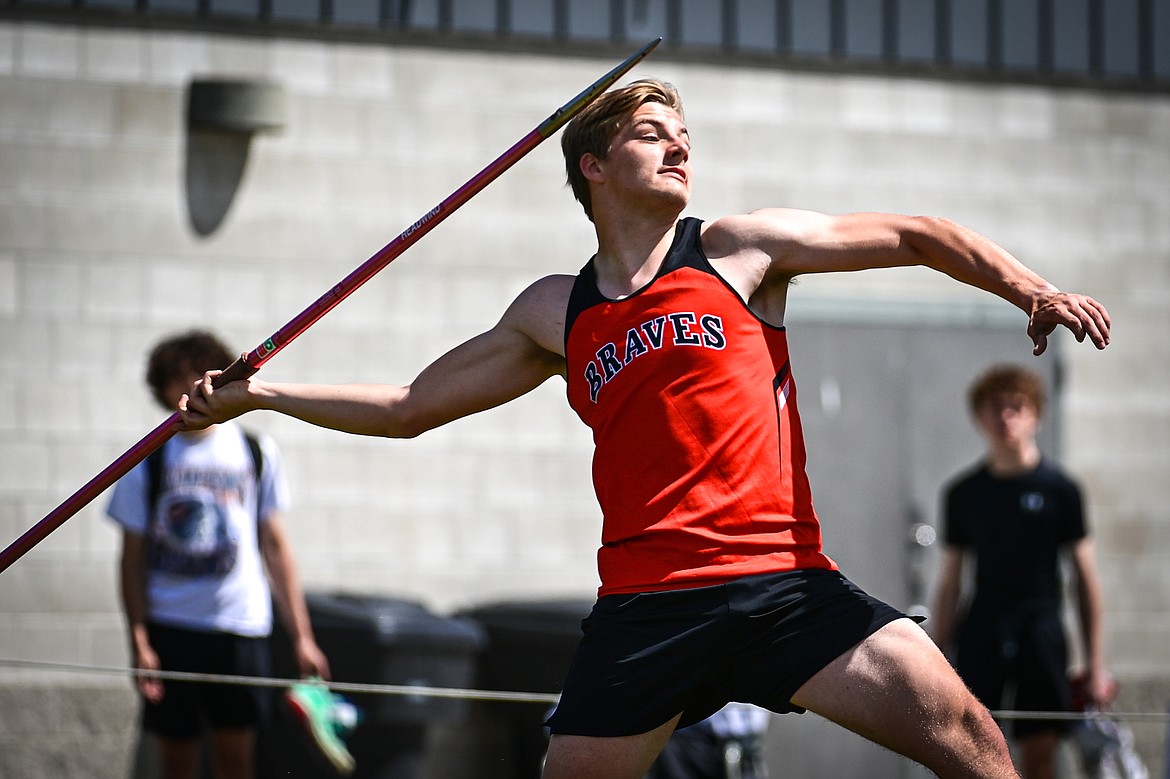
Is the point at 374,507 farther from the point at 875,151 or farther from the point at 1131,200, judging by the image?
the point at 1131,200

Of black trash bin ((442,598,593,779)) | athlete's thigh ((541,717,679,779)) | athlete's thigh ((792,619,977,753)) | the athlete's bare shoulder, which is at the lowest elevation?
black trash bin ((442,598,593,779))

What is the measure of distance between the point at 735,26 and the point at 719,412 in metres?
4.97

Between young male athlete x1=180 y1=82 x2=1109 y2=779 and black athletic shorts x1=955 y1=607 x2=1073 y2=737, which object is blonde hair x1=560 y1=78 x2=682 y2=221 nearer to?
young male athlete x1=180 y1=82 x2=1109 y2=779

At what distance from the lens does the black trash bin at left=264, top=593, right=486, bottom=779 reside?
256 inches

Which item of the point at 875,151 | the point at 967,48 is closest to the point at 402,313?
the point at 875,151

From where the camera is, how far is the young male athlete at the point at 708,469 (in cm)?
344

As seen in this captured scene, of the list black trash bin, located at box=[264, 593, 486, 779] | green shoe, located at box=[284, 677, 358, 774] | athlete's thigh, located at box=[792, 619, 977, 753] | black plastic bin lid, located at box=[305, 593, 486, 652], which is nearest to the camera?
athlete's thigh, located at box=[792, 619, 977, 753]

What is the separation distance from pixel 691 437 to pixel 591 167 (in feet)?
2.45

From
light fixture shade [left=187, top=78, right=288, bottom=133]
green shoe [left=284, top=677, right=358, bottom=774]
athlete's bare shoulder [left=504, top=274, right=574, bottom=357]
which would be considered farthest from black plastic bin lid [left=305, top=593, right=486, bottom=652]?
athlete's bare shoulder [left=504, top=274, right=574, bottom=357]

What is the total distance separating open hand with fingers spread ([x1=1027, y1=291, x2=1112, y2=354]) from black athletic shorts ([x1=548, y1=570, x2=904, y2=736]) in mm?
700

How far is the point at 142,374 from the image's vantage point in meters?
7.30

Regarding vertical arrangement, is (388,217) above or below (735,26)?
below

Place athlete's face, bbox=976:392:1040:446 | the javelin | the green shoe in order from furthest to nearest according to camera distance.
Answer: athlete's face, bbox=976:392:1040:446 < the green shoe < the javelin

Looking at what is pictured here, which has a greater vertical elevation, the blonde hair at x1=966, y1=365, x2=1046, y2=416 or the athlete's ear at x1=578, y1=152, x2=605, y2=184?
the athlete's ear at x1=578, y1=152, x2=605, y2=184
